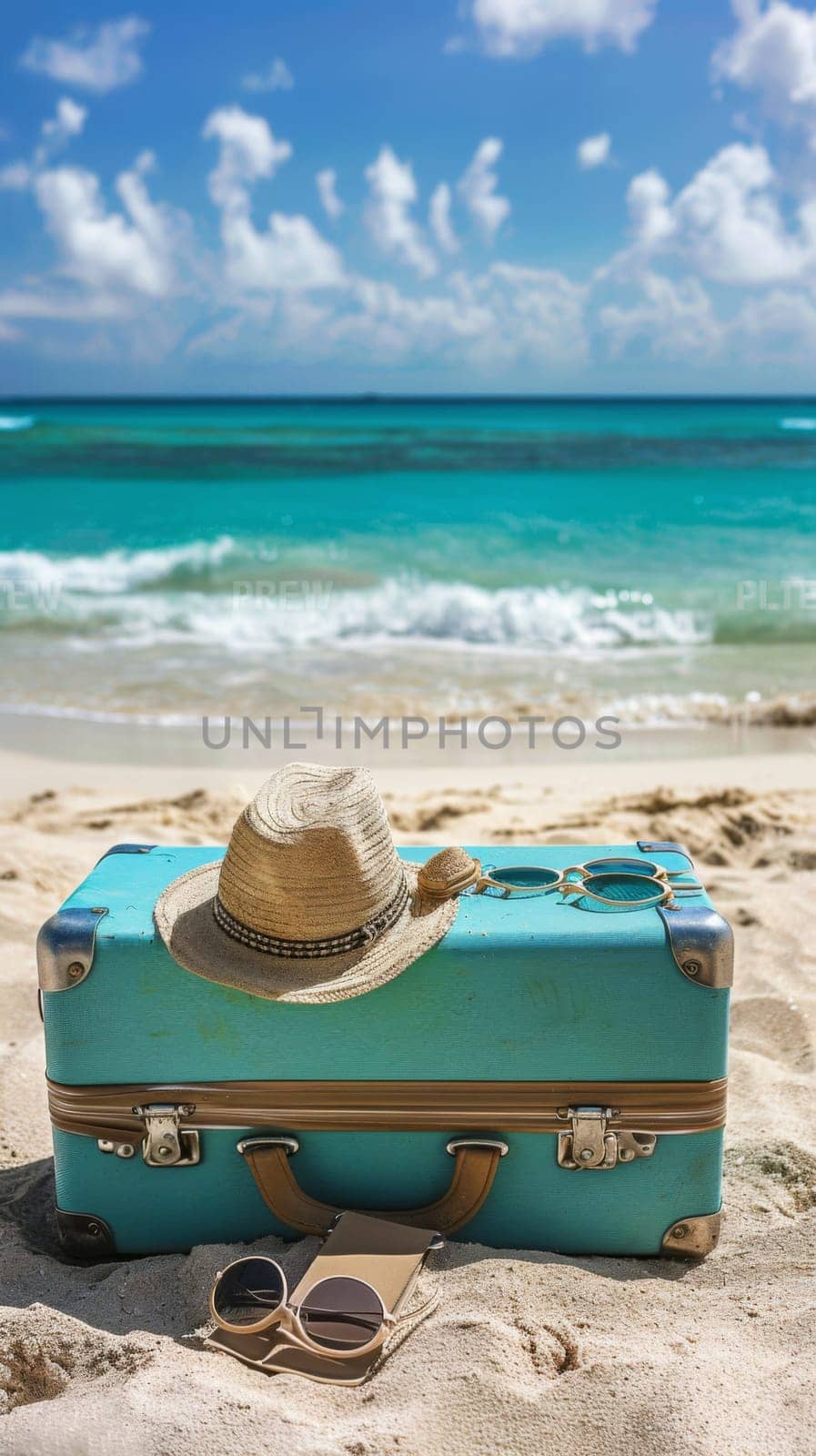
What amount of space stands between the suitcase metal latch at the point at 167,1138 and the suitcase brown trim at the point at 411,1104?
0.04 ft

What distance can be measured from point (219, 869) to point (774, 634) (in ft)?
27.5

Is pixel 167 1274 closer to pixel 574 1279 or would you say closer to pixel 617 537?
pixel 574 1279

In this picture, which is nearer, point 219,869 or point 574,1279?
point 574,1279

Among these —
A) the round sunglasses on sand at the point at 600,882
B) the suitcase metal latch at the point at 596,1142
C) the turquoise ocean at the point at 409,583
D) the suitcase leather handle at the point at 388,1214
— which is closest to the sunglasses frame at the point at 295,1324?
the suitcase leather handle at the point at 388,1214

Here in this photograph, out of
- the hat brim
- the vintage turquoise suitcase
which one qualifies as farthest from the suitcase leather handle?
the hat brim

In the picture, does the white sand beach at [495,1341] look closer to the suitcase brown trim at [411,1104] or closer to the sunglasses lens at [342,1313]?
the sunglasses lens at [342,1313]

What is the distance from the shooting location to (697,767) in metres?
6.06

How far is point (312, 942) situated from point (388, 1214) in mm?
552

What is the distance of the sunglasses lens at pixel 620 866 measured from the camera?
2424mm

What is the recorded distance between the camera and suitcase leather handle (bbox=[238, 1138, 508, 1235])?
2.20m

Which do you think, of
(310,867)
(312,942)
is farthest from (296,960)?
(310,867)

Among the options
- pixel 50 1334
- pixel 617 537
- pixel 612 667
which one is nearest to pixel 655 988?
pixel 50 1334

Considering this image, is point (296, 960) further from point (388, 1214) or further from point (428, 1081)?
point (388, 1214)

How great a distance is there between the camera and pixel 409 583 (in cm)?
1302
